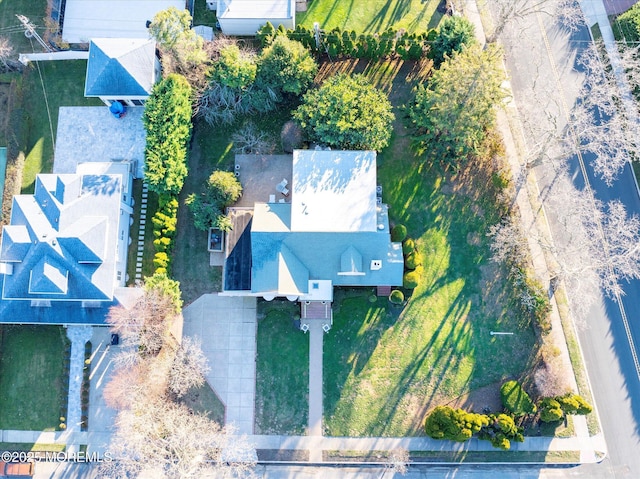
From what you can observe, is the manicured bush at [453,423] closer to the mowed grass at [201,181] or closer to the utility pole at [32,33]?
the mowed grass at [201,181]

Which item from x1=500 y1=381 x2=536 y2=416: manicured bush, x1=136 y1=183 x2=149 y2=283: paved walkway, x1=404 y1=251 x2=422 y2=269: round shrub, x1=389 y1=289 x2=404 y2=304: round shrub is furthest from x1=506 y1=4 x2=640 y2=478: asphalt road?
x1=136 y1=183 x2=149 y2=283: paved walkway

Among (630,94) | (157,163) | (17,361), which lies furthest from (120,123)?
(630,94)

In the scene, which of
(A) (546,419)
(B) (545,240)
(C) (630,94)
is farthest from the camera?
(C) (630,94)

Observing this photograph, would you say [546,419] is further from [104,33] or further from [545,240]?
[104,33]

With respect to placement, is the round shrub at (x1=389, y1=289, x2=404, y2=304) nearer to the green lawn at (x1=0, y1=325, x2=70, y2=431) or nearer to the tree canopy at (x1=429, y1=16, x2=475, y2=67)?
the tree canopy at (x1=429, y1=16, x2=475, y2=67)

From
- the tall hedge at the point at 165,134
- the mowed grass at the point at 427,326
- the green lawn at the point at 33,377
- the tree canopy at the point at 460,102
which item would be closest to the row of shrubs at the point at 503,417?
the mowed grass at the point at 427,326

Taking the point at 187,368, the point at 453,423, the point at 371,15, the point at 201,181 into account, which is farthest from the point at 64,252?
the point at 371,15
